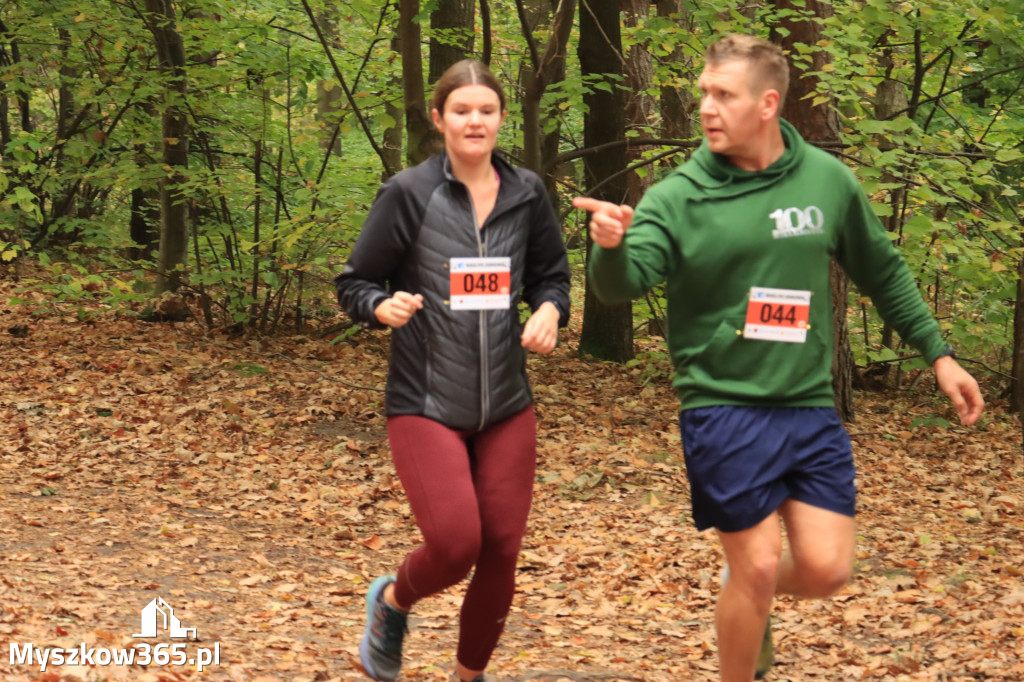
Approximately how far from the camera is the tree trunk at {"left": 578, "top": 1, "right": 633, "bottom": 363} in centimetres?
1082

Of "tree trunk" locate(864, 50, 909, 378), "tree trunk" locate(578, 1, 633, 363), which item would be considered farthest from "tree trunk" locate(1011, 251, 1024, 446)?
"tree trunk" locate(578, 1, 633, 363)

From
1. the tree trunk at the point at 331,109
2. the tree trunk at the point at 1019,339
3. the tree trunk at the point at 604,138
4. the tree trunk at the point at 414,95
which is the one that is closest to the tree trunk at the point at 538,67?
the tree trunk at the point at 414,95

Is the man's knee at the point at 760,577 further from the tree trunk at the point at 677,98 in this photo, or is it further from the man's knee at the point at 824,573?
the tree trunk at the point at 677,98

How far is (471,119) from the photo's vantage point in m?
3.50

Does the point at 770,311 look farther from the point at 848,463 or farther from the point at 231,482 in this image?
the point at 231,482

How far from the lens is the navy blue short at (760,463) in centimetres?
327

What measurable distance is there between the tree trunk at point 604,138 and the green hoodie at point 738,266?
6671 mm

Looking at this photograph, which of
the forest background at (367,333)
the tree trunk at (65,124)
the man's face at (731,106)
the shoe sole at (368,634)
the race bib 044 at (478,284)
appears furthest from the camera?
the tree trunk at (65,124)

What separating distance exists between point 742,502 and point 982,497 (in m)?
5.90

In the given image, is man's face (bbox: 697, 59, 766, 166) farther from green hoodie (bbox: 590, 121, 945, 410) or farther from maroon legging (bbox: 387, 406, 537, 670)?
maroon legging (bbox: 387, 406, 537, 670)

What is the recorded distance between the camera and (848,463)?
3391mm

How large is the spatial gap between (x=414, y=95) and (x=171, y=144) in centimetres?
393

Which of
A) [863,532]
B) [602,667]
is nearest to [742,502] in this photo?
[602,667]

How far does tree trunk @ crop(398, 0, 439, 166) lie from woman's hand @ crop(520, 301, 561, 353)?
5580mm
